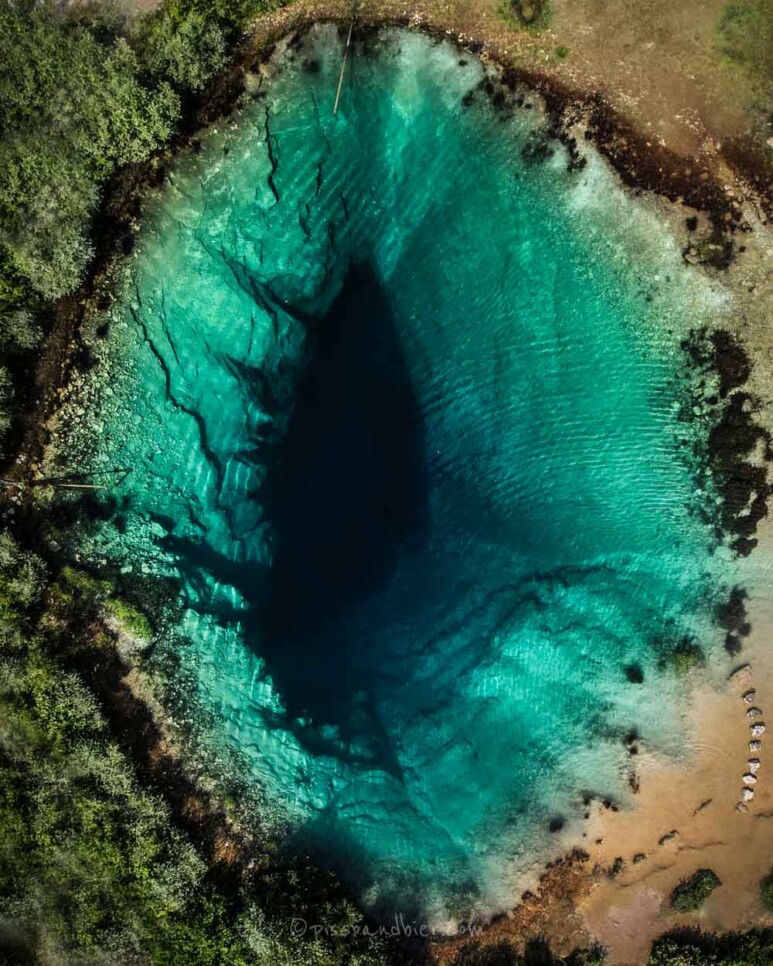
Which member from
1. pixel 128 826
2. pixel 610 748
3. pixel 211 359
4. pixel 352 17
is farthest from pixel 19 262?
pixel 610 748

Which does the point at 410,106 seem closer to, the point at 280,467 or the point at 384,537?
the point at 280,467

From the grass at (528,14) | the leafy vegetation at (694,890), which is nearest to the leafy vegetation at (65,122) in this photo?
the grass at (528,14)

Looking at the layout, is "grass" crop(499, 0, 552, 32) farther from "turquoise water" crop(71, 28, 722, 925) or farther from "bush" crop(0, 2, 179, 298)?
"bush" crop(0, 2, 179, 298)

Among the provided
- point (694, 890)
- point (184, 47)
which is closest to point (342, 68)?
point (184, 47)

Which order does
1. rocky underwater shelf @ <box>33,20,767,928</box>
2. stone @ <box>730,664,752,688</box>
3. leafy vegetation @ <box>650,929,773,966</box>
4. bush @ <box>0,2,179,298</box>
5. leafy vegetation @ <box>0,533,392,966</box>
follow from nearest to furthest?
bush @ <box>0,2,179,298</box> → leafy vegetation @ <box>0,533,392,966</box> → rocky underwater shelf @ <box>33,20,767,928</box> → leafy vegetation @ <box>650,929,773,966</box> → stone @ <box>730,664,752,688</box>

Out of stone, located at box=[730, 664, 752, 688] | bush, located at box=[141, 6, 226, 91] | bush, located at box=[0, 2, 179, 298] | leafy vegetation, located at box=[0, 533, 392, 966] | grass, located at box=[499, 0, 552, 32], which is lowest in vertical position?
leafy vegetation, located at box=[0, 533, 392, 966]

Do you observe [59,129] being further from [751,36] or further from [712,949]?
[712,949]

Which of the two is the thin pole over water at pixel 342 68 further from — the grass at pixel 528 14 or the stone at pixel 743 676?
the stone at pixel 743 676

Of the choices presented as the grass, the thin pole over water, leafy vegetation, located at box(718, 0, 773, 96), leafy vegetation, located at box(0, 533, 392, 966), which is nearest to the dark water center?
the thin pole over water
